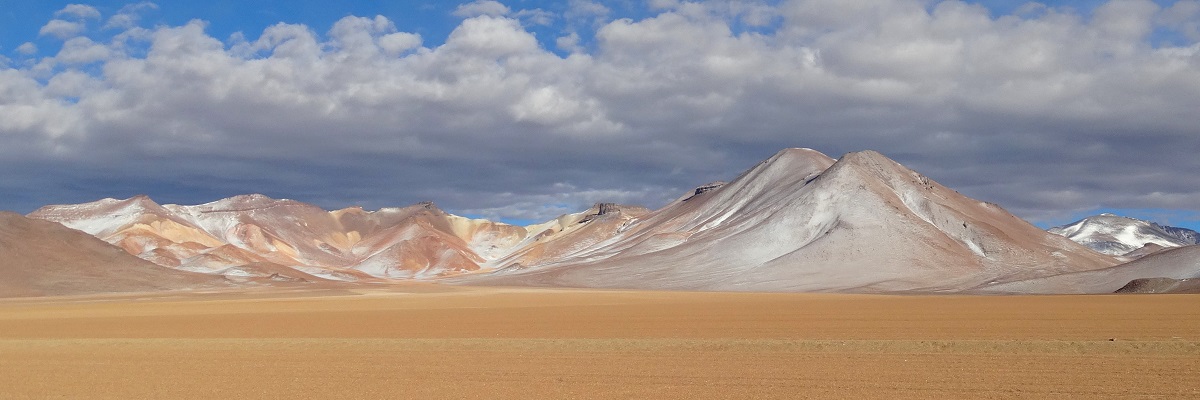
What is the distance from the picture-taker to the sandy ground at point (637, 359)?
63.5 feet

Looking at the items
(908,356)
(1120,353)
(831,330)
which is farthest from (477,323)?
(1120,353)

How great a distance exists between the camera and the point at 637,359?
25.4m

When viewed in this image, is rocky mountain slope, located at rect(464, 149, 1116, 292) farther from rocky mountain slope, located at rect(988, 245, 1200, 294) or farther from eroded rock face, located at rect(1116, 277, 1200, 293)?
eroded rock face, located at rect(1116, 277, 1200, 293)

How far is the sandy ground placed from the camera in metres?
19.4

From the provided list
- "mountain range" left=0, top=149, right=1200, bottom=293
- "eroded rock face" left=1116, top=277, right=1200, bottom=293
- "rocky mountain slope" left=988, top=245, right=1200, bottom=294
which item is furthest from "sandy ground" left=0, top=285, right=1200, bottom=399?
"mountain range" left=0, top=149, right=1200, bottom=293

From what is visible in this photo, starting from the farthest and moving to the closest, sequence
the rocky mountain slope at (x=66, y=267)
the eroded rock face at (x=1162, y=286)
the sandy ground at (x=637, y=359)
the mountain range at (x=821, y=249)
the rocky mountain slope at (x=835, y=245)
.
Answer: the rocky mountain slope at (x=835, y=245), the mountain range at (x=821, y=249), the rocky mountain slope at (x=66, y=267), the eroded rock face at (x=1162, y=286), the sandy ground at (x=637, y=359)

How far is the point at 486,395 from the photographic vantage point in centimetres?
1908

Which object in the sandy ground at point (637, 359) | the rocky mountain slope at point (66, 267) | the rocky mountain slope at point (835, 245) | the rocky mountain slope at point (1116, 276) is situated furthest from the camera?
the rocky mountain slope at point (835, 245)

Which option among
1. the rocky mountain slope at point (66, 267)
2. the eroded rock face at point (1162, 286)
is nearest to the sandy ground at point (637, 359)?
the eroded rock face at point (1162, 286)

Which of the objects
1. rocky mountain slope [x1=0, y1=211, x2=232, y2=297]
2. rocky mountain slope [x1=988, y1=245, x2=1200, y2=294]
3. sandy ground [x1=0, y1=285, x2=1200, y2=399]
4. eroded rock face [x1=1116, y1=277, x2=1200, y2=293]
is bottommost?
sandy ground [x1=0, y1=285, x2=1200, y2=399]

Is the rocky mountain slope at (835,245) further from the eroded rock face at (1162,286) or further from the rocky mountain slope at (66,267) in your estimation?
the rocky mountain slope at (66,267)

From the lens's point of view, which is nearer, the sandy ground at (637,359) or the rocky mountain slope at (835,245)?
the sandy ground at (637,359)

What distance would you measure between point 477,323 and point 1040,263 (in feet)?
328

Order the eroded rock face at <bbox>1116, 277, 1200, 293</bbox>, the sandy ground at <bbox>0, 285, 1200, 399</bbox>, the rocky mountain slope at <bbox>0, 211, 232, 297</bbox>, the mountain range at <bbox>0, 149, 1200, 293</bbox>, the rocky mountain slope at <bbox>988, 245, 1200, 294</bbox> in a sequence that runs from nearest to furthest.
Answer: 1. the sandy ground at <bbox>0, 285, 1200, 399</bbox>
2. the eroded rock face at <bbox>1116, 277, 1200, 293</bbox>
3. the rocky mountain slope at <bbox>988, 245, 1200, 294</bbox>
4. the rocky mountain slope at <bbox>0, 211, 232, 297</bbox>
5. the mountain range at <bbox>0, 149, 1200, 293</bbox>
